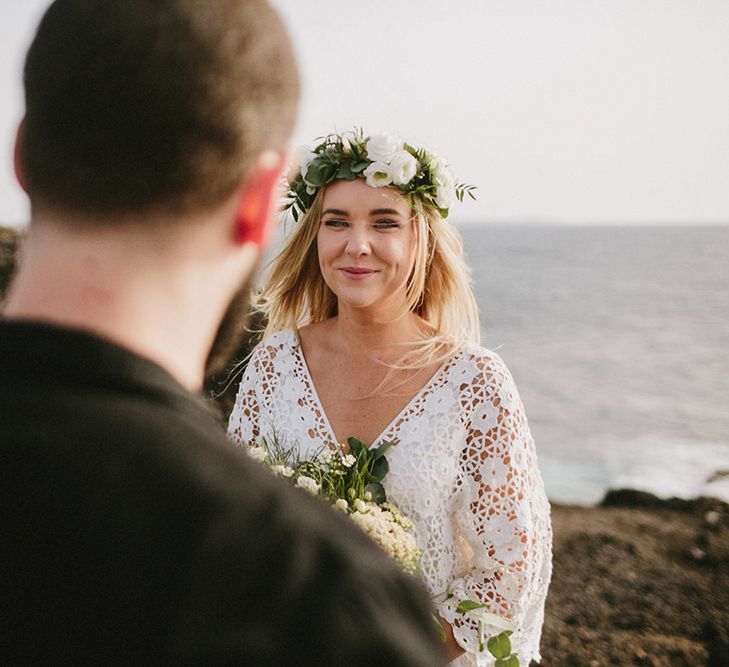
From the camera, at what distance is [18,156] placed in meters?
1.19

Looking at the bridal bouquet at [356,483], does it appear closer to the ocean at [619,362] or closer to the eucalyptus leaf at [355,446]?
the eucalyptus leaf at [355,446]

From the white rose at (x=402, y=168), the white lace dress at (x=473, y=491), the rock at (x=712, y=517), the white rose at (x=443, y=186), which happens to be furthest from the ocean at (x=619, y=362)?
the rock at (x=712, y=517)

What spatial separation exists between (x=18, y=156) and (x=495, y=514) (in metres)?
2.73

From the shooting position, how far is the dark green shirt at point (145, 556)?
0.90 m

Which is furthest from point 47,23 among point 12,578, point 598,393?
point 598,393

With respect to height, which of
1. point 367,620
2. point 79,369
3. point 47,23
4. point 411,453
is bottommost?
point 411,453

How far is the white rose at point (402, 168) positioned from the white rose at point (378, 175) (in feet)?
0.08

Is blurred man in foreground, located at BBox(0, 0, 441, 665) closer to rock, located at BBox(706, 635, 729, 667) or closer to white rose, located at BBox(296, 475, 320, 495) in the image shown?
white rose, located at BBox(296, 475, 320, 495)

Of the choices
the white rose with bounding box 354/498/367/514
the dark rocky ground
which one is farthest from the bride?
the dark rocky ground

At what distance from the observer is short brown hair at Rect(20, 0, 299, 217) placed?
1.05 meters

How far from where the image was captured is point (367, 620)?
943 millimetres

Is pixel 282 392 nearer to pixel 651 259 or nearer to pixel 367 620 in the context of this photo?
pixel 367 620

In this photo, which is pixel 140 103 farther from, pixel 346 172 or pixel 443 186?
pixel 443 186

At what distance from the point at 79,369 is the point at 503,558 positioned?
9.21 feet
